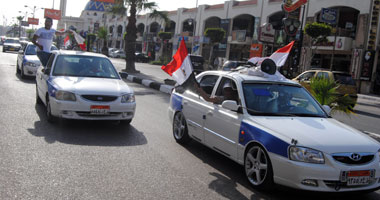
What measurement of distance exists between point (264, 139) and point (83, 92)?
368 centimetres

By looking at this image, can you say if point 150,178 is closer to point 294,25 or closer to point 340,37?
point 294,25

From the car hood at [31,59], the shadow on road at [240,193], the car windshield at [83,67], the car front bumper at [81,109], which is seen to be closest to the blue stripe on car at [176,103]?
the car front bumper at [81,109]

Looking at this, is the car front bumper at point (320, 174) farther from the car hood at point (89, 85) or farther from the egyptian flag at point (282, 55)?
the car hood at point (89, 85)

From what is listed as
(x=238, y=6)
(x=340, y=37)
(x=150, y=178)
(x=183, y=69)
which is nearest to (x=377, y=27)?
(x=340, y=37)

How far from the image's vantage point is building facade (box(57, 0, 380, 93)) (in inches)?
1152

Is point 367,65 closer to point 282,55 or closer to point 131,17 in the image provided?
point 131,17

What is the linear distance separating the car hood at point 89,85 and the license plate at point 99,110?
10.2 inches

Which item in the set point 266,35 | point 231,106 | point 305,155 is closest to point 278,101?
point 231,106

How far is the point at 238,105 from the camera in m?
5.17

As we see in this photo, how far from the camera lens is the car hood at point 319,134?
4184mm

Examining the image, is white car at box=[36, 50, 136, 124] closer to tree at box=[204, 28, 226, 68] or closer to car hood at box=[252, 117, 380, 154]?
car hood at box=[252, 117, 380, 154]

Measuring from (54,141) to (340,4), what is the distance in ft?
99.2

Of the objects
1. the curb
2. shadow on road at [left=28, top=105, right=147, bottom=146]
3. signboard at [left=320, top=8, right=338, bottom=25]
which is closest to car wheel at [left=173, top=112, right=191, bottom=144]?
shadow on road at [left=28, top=105, right=147, bottom=146]

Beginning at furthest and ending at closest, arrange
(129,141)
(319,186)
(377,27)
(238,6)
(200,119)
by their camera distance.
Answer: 1. (238,6)
2. (377,27)
3. (129,141)
4. (200,119)
5. (319,186)
